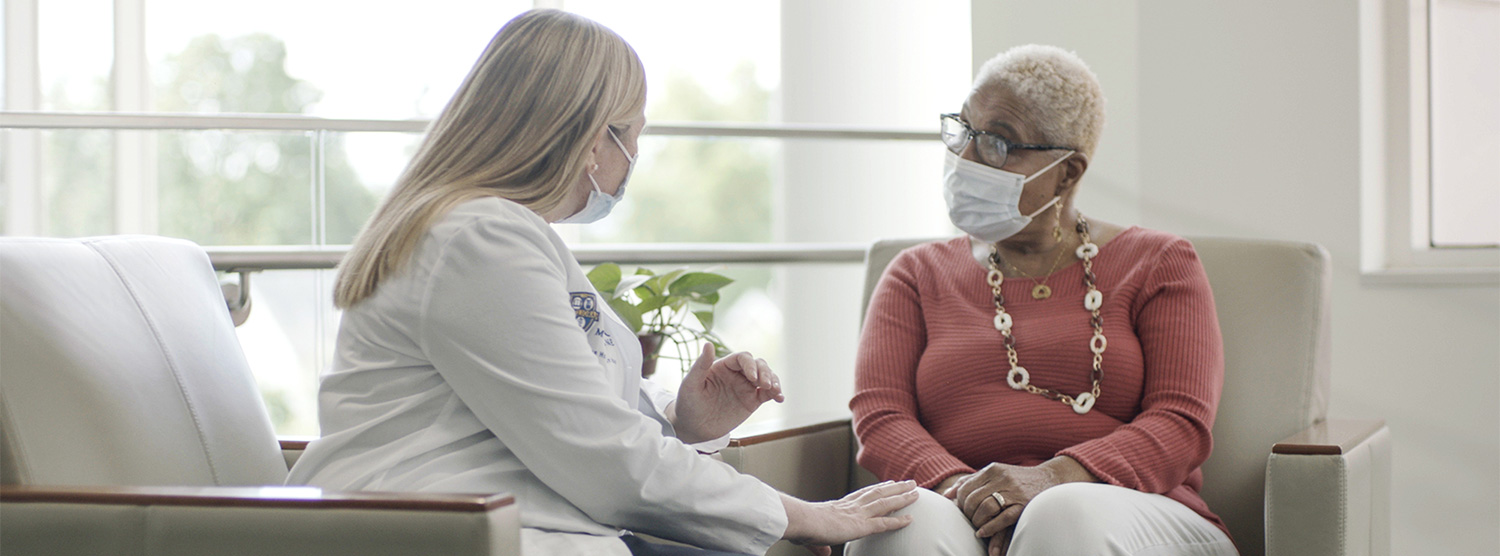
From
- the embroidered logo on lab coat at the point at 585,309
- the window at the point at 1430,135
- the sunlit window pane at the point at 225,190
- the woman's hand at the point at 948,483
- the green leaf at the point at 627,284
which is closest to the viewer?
the embroidered logo on lab coat at the point at 585,309

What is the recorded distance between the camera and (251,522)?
875mm

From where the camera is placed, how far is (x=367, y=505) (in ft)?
2.82

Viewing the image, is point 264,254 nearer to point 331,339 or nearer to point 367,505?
point 331,339

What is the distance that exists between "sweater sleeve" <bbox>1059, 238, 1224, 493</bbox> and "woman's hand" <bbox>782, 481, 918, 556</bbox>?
30 cm

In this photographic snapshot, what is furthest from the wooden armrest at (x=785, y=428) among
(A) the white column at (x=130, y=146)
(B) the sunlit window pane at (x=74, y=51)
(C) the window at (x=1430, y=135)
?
(B) the sunlit window pane at (x=74, y=51)

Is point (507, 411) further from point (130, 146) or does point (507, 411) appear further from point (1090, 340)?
point (130, 146)

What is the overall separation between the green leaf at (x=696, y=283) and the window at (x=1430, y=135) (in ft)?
4.81

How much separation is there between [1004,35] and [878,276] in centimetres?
112

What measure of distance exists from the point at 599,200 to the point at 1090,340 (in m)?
0.77

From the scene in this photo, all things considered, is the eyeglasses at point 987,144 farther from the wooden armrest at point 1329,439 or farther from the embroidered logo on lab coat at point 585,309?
the embroidered logo on lab coat at point 585,309

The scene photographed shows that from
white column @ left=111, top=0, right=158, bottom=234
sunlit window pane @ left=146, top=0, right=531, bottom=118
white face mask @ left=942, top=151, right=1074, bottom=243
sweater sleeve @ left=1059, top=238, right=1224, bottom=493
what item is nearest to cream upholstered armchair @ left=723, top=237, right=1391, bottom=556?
sweater sleeve @ left=1059, top=238, right=1224, bottom=493

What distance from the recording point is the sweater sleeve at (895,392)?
1.55m

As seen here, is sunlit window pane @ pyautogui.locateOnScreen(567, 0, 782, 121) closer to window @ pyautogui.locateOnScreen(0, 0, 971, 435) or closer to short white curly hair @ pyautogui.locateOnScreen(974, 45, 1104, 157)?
window @ pyautogui.locateOnScreen(0, 0, 971, 435)

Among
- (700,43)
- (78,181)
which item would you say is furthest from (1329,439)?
(78,181)
